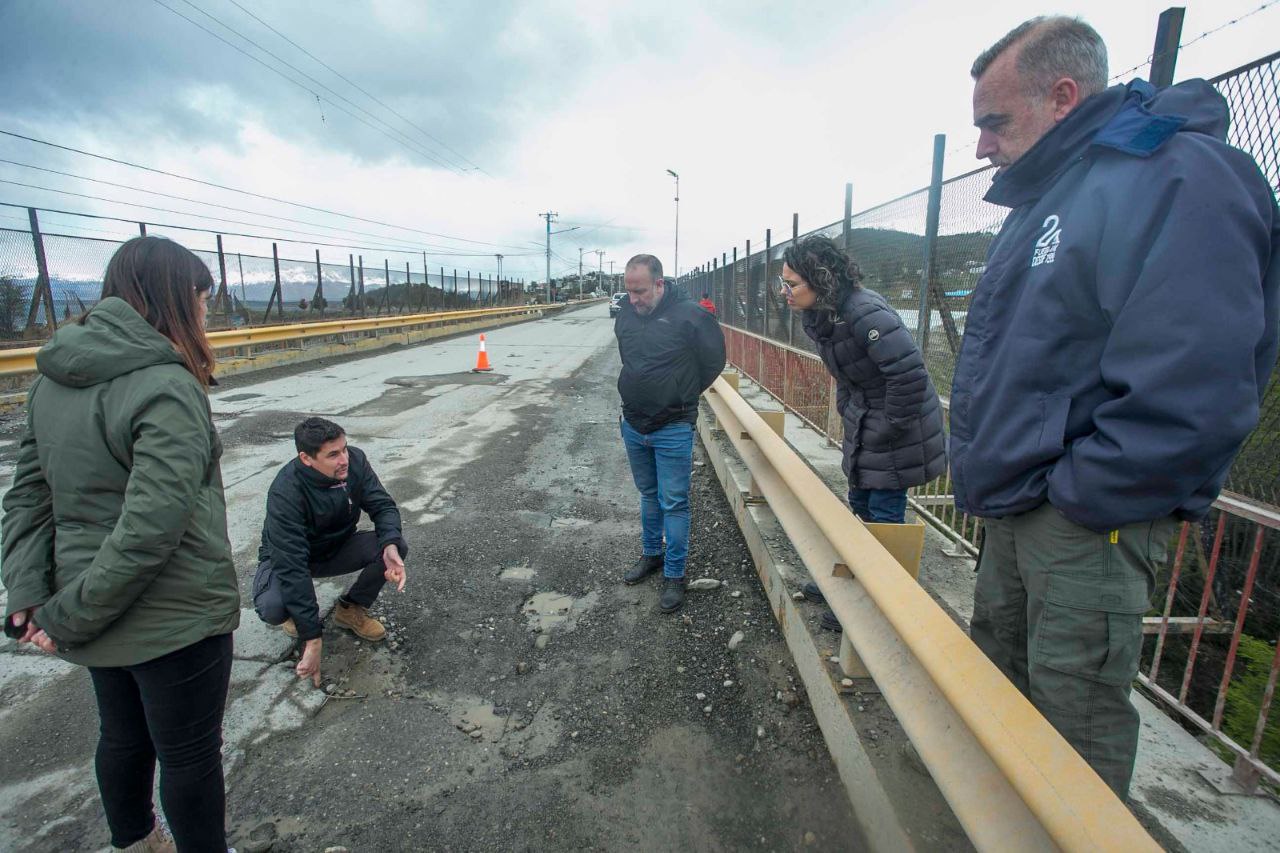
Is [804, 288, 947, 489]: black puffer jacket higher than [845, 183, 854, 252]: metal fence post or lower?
lower

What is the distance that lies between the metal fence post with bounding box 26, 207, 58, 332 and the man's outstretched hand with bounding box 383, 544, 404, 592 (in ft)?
36.2

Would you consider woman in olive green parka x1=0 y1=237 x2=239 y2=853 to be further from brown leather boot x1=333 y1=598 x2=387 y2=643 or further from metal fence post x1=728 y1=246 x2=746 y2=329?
metal fence post x1=728 y1=246 x2=746 y2=329

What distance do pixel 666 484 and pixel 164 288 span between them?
8.83ft

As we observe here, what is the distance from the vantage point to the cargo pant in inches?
56.3

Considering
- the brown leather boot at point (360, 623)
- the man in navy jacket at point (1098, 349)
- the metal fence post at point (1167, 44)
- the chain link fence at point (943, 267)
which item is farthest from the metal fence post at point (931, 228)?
the brown leather boot at point (360, 623)

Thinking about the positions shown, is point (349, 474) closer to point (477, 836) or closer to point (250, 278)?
point (477, 836)

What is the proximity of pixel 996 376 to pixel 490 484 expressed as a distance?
4.82 m

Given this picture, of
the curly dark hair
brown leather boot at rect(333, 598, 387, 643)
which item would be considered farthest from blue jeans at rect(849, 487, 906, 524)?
brown leather boot at rect(333, 598, 387, 643)

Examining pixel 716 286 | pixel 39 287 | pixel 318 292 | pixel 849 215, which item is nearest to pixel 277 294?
pixel 318 292

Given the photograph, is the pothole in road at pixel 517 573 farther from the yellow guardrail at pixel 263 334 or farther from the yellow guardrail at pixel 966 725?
the yellow guardrail at pixel 263 334

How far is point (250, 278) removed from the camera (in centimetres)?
1683

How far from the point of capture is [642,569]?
4062 mm

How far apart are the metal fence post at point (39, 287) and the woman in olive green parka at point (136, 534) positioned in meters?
11.7

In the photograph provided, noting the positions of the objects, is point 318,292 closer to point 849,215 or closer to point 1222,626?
point 849,215
